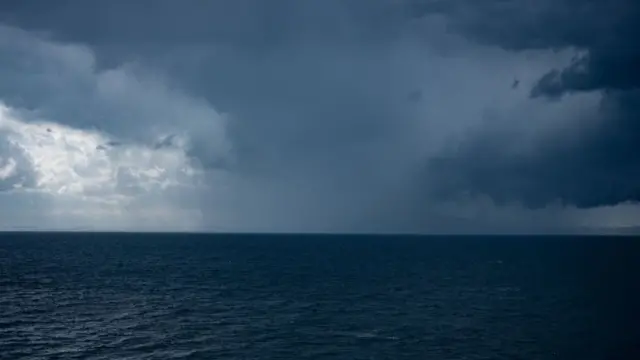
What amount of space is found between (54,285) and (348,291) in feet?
176

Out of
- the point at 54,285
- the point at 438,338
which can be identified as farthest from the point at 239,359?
the point at 54,285

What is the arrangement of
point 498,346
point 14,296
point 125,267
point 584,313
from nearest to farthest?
point 498,346 < point 584,313 < point 14,296 < point 125,267

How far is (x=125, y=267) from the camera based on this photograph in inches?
5930

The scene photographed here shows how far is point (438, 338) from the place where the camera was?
62500 mm

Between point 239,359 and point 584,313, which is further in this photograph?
point 584,313

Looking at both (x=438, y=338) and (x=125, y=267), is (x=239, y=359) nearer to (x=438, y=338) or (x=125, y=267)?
(x=438, y=338)

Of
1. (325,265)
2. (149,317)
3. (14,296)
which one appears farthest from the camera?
(325,265)

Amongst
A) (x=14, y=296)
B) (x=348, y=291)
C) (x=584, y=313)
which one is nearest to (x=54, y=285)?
(x=14, y=296)

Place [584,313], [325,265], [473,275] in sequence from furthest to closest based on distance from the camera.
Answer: [325,265], [473,275], [584,313]

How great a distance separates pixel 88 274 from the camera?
419 ft

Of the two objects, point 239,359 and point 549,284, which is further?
point 549,284

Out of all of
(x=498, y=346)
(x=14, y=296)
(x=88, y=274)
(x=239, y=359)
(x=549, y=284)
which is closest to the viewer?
(x=239, y=359)

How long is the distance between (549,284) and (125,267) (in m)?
103

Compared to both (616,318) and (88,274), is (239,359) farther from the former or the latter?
(88,274)
